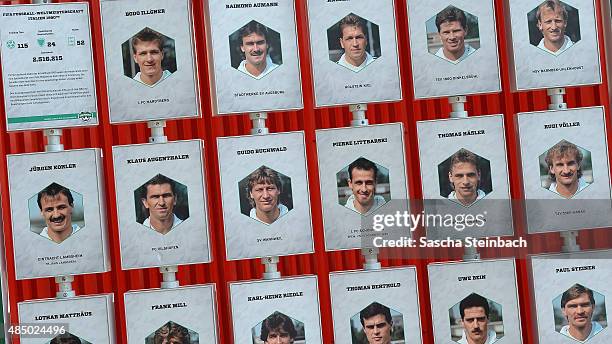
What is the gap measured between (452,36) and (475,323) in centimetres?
174

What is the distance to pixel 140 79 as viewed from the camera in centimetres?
518

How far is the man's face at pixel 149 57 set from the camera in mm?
5180

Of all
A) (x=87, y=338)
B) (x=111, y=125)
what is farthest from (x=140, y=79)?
(x=87, y=338)

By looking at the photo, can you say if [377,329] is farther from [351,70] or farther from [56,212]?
[56,212]

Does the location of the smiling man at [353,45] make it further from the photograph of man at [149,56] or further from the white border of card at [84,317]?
Answer: the white border of card at [84,317]

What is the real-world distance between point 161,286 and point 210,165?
78 cm

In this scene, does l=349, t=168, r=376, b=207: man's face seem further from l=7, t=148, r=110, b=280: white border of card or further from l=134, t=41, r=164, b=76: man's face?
l=7, t=148, r=110, b=280: white border of card

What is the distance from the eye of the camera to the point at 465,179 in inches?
209

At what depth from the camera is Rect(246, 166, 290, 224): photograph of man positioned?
17.2ft

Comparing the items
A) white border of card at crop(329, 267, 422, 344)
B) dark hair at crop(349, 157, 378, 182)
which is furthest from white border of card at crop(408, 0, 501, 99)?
white border of card at crop(329, 267, 422, 344)

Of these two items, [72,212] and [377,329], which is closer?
[72,212]

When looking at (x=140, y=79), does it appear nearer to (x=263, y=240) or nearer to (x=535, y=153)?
(x=263, y=240)

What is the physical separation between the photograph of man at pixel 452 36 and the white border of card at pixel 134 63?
4.91ft

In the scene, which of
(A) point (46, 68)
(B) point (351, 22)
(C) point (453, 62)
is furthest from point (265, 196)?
(A) point (46, 68)
